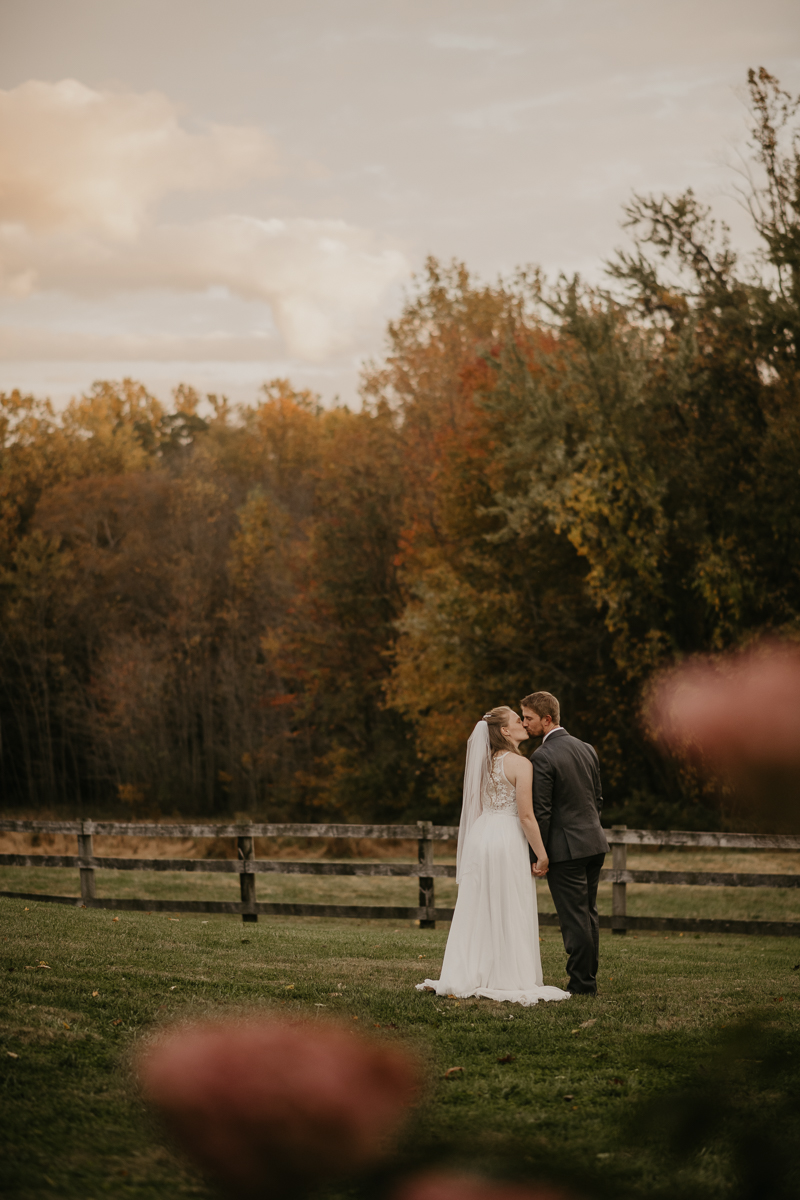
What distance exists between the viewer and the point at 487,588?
29578mm

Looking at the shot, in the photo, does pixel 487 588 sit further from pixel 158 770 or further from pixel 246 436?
pixel 246 436

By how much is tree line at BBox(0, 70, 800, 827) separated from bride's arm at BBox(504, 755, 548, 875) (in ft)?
5.26

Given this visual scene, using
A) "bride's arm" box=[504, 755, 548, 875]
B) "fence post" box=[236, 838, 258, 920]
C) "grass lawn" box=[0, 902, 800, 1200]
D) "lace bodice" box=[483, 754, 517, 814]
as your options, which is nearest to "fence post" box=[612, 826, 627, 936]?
"grass lawn" box=[0, 902, 800, 1200]

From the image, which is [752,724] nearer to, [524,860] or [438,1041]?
[438,1041]

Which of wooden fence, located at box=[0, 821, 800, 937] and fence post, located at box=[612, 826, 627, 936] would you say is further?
fence post, located at box=[612, 826, 627, 936]

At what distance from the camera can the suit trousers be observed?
23.4 ft

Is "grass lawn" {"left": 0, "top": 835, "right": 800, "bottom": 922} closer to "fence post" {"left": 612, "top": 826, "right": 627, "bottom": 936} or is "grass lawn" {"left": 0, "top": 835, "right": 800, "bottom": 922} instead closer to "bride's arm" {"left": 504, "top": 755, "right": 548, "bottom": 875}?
"fence post" {"left": 612, "top": 826, "right": 627, "bottom": 936}

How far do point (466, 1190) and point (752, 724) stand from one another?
60cm

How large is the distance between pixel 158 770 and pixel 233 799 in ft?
12.0

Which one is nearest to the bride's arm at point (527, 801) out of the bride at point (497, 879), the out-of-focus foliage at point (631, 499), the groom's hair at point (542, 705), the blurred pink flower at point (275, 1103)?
the bride at point (497, 879)

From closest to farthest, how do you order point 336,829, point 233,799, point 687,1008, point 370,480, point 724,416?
point 687,1008 < point 336,829 < point 724,416 < point 370,480 < point 233,799

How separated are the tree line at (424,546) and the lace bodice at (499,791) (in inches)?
63.3

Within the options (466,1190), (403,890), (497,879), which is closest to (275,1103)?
(466,1190)

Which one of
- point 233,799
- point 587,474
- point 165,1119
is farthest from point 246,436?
point 165,1119
